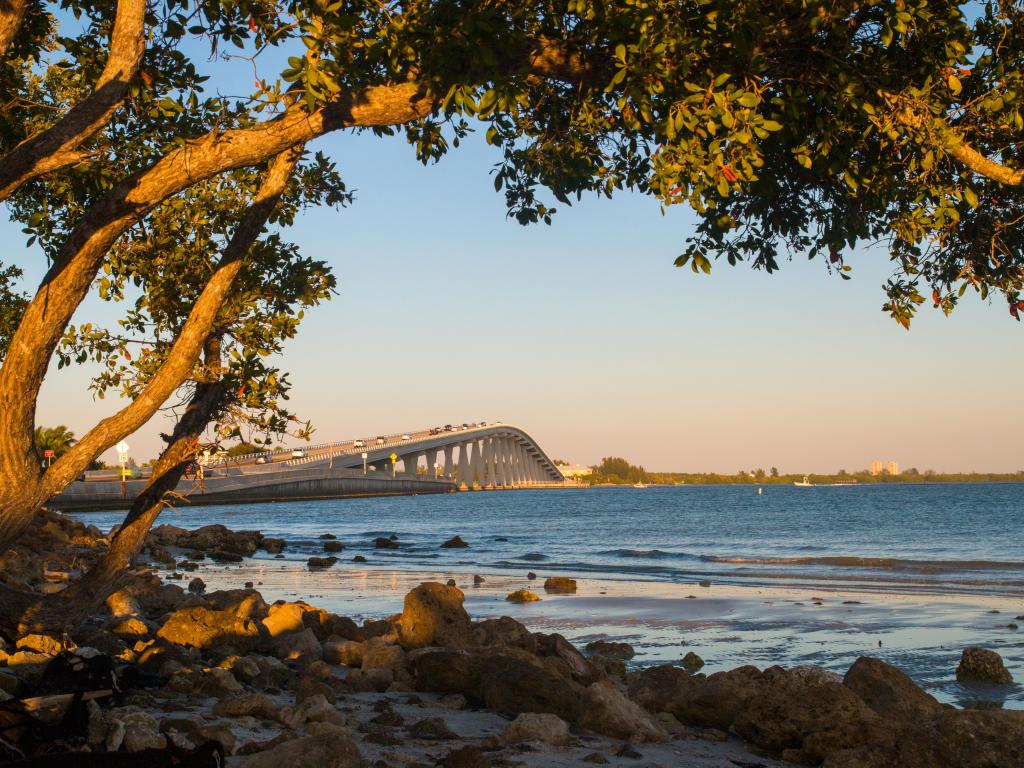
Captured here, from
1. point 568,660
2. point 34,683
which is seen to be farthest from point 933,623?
point 34,683

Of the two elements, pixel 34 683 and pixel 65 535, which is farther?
pixel 65 535

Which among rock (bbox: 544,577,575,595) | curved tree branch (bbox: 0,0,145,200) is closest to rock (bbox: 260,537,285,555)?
rock (bbox: 544,577,575,595)

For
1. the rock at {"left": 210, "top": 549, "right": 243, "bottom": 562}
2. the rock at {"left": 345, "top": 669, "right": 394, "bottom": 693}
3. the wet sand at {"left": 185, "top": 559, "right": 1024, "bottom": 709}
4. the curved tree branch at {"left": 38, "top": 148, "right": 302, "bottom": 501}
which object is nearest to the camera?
the curved tree branch at {"left": 38, "top": 148, "right": 302, "bottom": 501}

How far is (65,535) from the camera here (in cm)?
2262

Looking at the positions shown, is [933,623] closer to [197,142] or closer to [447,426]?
[197,142]

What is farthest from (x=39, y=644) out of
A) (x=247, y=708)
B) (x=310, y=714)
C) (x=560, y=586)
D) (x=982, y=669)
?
(x=560, y=586)

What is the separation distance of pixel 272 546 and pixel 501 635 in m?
21.7

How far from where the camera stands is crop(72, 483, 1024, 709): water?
11305 mm

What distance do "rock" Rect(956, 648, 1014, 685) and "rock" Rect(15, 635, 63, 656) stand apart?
763cm

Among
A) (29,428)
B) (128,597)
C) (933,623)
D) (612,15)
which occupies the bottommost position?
(933,623)

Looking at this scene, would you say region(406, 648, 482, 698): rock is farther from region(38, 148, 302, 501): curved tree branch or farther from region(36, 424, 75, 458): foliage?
region(36, 424, 75, 458): foliage

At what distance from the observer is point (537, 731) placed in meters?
5.68

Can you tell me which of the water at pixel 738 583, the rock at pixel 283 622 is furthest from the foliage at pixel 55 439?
the rock at pixel 283 622

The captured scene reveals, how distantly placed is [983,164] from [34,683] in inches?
221
